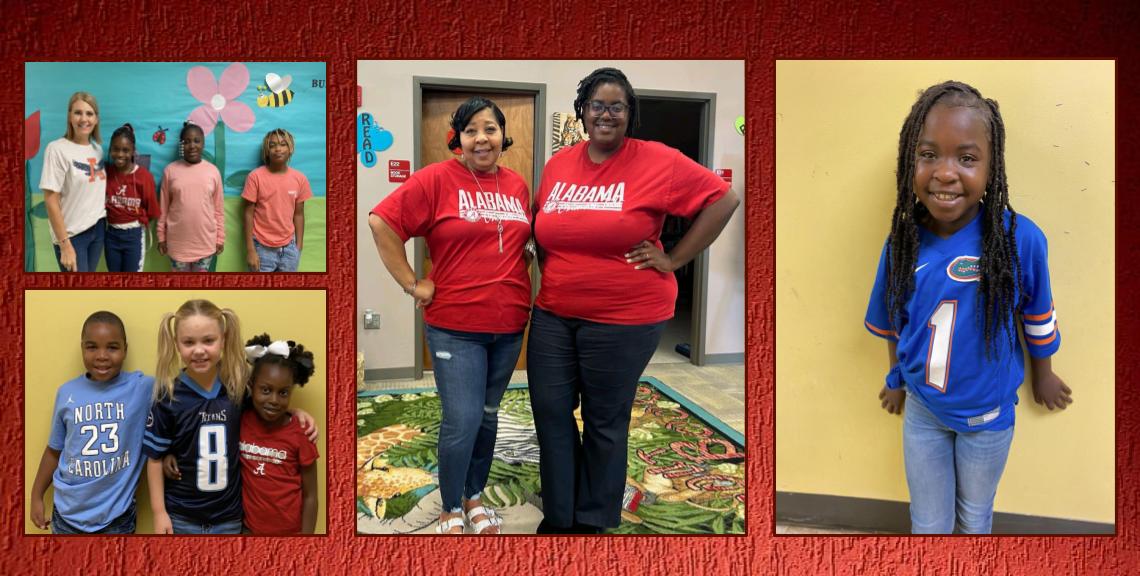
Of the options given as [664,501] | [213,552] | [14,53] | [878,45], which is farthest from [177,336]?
[878,45]

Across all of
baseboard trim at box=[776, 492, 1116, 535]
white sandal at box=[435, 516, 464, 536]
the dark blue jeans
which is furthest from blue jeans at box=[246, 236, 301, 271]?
baseboard trim at box=[776, 492, 1116, 535]

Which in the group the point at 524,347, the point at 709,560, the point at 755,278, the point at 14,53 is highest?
the point at 14,53

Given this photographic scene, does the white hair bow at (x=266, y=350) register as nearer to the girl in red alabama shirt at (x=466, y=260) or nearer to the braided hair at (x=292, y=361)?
the braided hair at (x=292, y=361)

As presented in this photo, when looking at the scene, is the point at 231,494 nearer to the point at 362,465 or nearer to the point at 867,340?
the point at 362,465

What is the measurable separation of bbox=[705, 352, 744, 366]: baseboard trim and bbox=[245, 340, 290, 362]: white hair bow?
99cm

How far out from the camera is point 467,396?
5.61 feet

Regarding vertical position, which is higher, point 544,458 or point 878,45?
point 878,45

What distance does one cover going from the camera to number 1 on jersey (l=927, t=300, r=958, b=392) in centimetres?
166

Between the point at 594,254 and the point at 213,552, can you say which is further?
the point at 213,552

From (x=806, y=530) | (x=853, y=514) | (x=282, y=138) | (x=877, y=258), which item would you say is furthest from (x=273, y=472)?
(x=877, y=258)

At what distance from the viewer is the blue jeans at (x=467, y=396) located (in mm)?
1710

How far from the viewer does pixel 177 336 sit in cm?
175

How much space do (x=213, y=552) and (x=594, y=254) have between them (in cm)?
116

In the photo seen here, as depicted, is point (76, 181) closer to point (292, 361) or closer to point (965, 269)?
point (292, 361)
